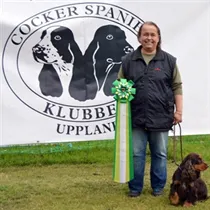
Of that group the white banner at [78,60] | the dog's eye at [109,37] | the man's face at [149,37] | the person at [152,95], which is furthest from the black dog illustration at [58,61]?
the man's face at [149,37]

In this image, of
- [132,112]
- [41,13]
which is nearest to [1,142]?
[41,13]

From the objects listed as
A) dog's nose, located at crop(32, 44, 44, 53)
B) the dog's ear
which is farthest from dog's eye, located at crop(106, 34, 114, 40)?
dog's nose, located at crop(32, 44, 44, 53)

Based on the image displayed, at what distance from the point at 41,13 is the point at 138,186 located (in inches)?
84.3

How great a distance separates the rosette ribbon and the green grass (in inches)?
9.2

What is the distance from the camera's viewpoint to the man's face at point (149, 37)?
4156 millimetres

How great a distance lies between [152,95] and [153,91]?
34mm

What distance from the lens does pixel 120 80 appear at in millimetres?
4273

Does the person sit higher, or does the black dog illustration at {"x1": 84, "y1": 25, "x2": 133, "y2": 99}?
the black dog illustration at {"x1": 84, "y1": 25, "x2": 133, "y2": 99}

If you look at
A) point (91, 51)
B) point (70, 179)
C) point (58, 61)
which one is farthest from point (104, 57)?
point (70, 179)

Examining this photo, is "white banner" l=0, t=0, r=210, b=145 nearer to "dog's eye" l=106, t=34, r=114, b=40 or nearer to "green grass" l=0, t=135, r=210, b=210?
"dog's eye" l=106, t=34, r=114, b=40

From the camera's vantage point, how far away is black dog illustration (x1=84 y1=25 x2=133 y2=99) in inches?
218

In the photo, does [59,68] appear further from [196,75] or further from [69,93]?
[196,75]

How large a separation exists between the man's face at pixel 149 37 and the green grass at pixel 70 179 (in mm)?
1279

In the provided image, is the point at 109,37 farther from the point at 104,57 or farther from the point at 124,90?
the point at 124,90
